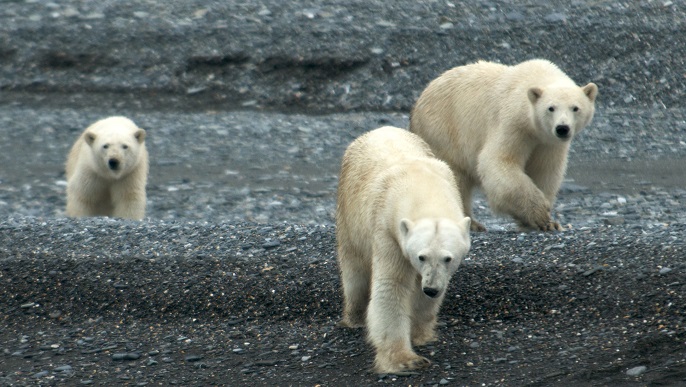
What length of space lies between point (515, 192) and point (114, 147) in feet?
9.53

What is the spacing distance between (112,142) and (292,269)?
2.64 metres

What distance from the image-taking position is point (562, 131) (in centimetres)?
532

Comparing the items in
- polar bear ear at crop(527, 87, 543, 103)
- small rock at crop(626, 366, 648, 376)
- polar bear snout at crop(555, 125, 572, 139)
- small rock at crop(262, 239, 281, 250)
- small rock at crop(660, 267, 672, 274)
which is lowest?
small rock at crop(262, 239, 281, 250)

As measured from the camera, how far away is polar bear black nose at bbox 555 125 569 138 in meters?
5.31

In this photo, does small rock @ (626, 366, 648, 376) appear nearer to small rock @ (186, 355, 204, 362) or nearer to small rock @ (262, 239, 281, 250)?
small rock @ (186, 355, 204, 362)

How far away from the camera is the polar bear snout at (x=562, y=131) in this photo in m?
5.31

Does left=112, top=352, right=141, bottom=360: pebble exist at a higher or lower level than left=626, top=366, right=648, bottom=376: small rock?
lower

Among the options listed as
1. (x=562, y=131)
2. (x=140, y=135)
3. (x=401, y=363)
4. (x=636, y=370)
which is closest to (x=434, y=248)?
(x=401, y=363)

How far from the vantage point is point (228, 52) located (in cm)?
1143

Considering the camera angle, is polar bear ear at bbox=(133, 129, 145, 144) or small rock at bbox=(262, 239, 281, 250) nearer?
small rock at bbox=(262, 239, 281, 250)

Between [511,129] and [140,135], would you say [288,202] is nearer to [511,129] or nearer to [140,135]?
[140,135]

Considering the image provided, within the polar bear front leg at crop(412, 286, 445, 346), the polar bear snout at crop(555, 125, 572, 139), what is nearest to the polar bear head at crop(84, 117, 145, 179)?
the polar bear snout at crop(555, 125, 572, 139)

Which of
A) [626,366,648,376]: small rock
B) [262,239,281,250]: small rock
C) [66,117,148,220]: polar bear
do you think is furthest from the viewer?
[66,117,148,220]: polar bear

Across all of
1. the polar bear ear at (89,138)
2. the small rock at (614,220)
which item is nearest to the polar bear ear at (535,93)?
the small rock at (614,220)
